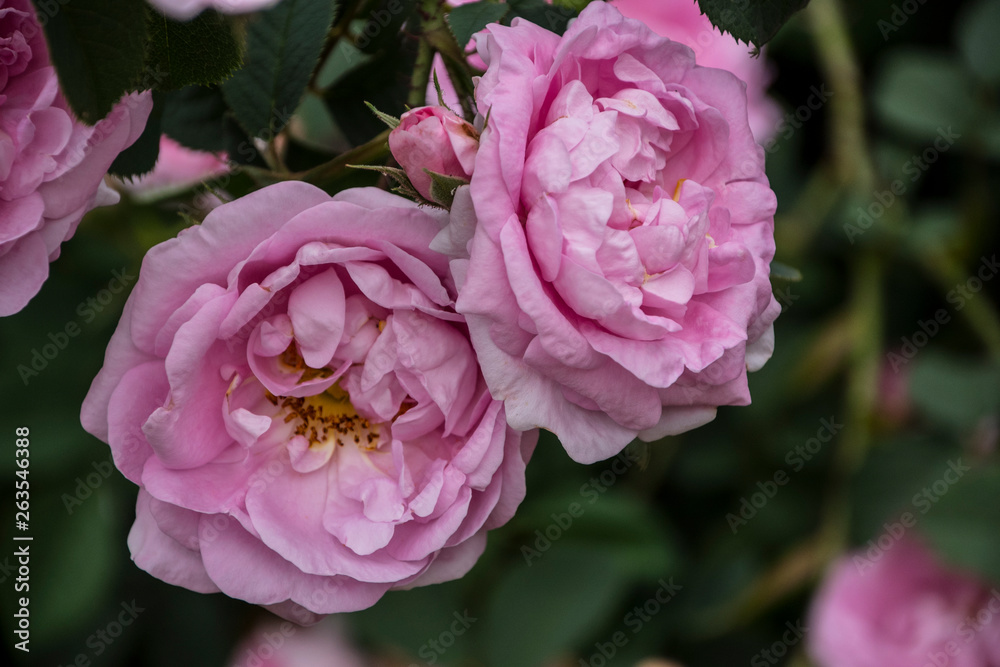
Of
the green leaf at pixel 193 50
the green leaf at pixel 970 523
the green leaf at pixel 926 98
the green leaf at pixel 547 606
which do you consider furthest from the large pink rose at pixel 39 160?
the green leaf at pixel 926 98

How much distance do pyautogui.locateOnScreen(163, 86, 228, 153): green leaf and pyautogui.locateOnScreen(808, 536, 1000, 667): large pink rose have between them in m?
0.84

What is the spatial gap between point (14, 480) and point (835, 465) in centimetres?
98

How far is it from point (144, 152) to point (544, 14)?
27cm

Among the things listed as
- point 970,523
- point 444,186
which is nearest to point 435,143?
point 444,186

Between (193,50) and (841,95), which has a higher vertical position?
(193,50)

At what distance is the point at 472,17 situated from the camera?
476mm

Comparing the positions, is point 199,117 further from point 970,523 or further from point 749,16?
point 970,523

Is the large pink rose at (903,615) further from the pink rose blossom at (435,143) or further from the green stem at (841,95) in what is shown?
the pink rose blossom at (435,143)

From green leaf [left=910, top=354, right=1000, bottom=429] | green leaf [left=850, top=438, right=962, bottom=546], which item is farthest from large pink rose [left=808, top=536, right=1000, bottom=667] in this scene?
green leaf [left=910, top=354, right=1000, bottom=429]

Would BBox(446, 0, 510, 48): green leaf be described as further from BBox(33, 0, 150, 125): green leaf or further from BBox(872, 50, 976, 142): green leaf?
BBox(872, 50, 976, 142): green leaf

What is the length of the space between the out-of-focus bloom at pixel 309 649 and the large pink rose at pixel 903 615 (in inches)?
22.0

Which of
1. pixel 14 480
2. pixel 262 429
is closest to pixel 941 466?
pixel 262 429

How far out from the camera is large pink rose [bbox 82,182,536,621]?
43cm

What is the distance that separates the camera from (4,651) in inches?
36.3
